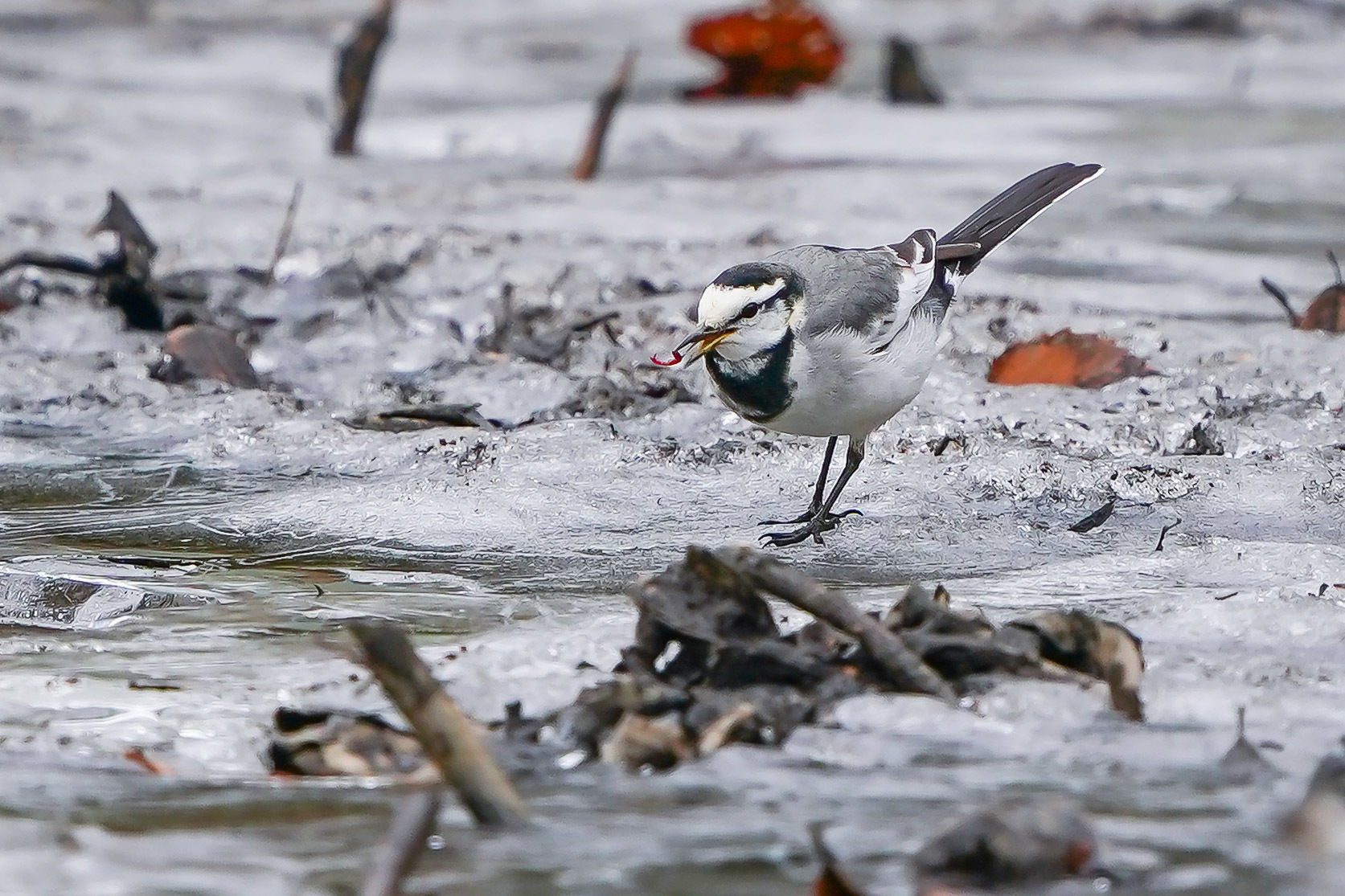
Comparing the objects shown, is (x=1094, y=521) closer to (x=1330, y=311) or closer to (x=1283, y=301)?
(x=1330, y=311)

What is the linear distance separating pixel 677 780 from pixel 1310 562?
5.12ft

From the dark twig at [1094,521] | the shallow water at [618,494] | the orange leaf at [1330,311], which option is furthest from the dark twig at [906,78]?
the dark twig at [1094,521]

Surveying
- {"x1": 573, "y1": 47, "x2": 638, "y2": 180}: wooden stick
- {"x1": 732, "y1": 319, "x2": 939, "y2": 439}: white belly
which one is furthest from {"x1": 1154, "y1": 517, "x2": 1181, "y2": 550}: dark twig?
{"x1": 573, "y1": 47, "x2": 638, "y2": 180}: wooden stick

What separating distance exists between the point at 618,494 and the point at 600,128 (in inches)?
181

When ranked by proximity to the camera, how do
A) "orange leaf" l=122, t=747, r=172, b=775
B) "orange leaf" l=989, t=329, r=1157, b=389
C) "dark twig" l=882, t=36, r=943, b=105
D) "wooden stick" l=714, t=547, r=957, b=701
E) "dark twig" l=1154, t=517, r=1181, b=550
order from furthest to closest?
"dark twig" l=882, t=36, r=943, b=105
"orange leaf" l=989, t=329, r=1157, b=389
"dark twig" l=1154, t=517, r=1181, b=550
"wooden stick" l=714, t=547, r=957, b=701
"orange leaf" l=122, t=747, r=172, b=775

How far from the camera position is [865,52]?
14.3 m

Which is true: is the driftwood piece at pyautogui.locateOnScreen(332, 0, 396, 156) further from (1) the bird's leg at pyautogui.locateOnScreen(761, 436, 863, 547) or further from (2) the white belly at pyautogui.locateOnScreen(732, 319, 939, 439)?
(2) the white belly at pyautogui.locateOnScreen(732, 319, 939, 439)

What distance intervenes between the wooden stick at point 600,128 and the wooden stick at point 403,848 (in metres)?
6.57

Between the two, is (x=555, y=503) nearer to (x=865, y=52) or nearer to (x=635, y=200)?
(x=635, y=200)

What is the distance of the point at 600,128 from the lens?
8609mm

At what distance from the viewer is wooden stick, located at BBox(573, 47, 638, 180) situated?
8555 mm

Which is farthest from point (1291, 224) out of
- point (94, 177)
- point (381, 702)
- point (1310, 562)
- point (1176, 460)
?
point (381, 702)

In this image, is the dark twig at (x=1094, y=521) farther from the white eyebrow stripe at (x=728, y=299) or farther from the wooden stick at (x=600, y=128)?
the wooden stick at (x=600, y=128)

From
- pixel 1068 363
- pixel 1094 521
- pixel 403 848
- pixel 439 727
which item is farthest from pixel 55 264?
pixel 403 848
